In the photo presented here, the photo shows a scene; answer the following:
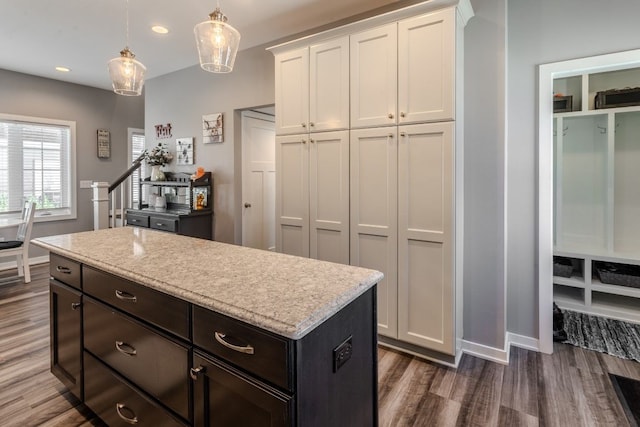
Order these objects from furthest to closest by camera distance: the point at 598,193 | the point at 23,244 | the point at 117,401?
the point at 23,244, the point at 598,193, the point at 117,401

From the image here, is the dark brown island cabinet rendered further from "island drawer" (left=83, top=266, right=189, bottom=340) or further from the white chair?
the white chair

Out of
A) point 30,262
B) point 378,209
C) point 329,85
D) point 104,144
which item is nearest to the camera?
point 378,209

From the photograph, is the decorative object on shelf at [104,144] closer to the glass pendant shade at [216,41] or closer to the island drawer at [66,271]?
the island drawer at [66,271]

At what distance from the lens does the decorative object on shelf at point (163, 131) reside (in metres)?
4.73

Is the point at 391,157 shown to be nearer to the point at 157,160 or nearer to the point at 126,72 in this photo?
the point at 126,72

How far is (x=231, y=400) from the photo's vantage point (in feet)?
3.65

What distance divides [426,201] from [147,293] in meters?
1.83

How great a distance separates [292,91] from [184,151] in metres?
2.19

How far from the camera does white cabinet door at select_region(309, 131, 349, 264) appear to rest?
2.79 m

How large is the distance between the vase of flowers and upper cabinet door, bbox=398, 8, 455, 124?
341 centimetres

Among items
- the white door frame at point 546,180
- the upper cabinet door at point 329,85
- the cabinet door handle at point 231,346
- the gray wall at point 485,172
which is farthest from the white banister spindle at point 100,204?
the white door frame at point 546,180

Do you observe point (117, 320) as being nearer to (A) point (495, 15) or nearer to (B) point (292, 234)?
(B) point (292, 234)

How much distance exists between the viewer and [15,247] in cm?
415

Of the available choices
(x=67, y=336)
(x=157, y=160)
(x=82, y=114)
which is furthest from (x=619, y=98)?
(x=82, y=114)
